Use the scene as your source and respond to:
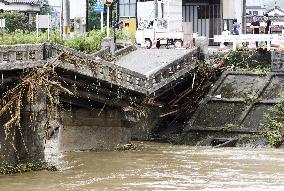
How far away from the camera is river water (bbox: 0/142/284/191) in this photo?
60.4ft

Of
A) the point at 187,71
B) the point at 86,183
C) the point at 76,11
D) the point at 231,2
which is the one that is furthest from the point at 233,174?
the point at 76,11

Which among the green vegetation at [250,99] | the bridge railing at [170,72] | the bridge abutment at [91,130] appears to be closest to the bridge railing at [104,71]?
the bridge railing at [170,72]

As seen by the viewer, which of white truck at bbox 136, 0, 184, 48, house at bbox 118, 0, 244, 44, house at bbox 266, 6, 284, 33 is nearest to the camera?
white truck at bbox 136, 0, 184, 48

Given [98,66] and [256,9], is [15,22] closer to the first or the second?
[98,66]

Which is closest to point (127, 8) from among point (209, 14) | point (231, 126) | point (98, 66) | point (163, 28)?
point (209, 14)

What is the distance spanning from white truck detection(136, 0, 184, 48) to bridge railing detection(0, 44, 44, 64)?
1508 cm

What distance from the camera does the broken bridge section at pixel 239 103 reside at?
2631 cm

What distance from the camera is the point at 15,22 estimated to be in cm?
5184

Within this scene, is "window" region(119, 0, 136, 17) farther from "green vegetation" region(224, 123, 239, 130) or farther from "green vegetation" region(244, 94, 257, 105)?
"green vegetation" region(224, 123, 239, 130)

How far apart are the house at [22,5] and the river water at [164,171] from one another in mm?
35415

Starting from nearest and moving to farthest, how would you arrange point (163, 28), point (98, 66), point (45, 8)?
point (98, 66)
point (163, 28)
point (45, 8)

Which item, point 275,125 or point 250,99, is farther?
point 250,99

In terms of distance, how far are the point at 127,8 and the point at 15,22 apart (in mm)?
11736

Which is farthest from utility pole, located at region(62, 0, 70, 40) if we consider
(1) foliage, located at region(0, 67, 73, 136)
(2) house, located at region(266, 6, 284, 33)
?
(1) foliage, located at region(0, 67, 73, 136)
